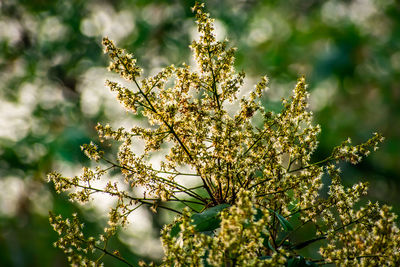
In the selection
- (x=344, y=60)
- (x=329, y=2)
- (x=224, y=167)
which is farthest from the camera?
(x=329, y=2)

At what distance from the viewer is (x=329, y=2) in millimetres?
7602

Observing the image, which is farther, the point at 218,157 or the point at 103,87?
the point at 103,87

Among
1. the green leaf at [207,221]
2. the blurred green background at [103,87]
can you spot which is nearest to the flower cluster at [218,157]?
the green leaf at [207,221]

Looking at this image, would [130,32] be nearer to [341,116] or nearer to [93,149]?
[341,116]

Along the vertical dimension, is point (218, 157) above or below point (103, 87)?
below

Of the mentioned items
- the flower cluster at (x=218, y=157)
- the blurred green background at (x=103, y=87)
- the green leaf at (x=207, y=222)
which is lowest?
the green leaf at (x=207, y=222)

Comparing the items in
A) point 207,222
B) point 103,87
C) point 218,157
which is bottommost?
point 207,222

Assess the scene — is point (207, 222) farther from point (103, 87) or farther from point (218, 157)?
point (103, 87)

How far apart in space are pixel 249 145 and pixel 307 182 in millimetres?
307

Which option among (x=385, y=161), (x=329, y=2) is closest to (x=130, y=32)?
(x=329, y=2)

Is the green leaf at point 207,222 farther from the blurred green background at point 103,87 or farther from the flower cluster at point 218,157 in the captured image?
the blurred green background at point 103,87

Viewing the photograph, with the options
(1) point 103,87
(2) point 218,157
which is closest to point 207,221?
(2) point 218,157

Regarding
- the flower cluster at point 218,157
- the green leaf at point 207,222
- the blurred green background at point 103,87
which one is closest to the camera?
the green leaf at point 207,222

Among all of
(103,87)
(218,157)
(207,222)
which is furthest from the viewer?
(103,87)
